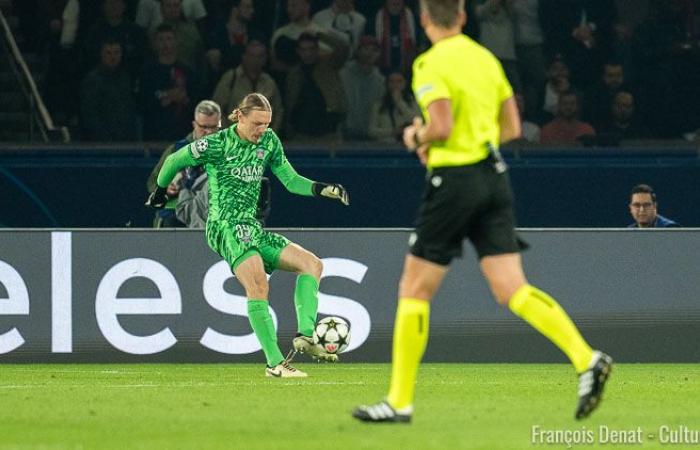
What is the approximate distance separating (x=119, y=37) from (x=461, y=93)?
33.9 feet

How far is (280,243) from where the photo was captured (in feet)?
38.3

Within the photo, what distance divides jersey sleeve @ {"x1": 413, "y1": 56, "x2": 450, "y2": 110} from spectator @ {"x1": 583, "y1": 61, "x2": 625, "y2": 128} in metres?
10.2

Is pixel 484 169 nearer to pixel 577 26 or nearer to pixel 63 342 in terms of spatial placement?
pixel 63 342

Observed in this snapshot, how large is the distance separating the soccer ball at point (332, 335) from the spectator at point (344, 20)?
6.14m

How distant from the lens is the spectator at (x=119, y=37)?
57.9ft

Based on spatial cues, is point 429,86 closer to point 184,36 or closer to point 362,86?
point 362,86

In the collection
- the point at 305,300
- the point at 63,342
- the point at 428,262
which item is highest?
the point at 428,262

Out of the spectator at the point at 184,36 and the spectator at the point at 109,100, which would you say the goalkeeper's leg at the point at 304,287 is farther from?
the spectator at the point at 184,36

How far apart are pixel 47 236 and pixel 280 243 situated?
2.83 metres

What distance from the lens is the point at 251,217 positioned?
459 inches

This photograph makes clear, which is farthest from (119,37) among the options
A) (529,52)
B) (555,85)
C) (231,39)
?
(555,85)

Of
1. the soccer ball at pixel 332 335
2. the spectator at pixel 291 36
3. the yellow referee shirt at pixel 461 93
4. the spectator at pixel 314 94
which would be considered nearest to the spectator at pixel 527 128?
the spectator at pixel 314 94

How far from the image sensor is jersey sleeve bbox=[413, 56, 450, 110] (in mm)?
7691

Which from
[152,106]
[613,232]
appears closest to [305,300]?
[613,232]
